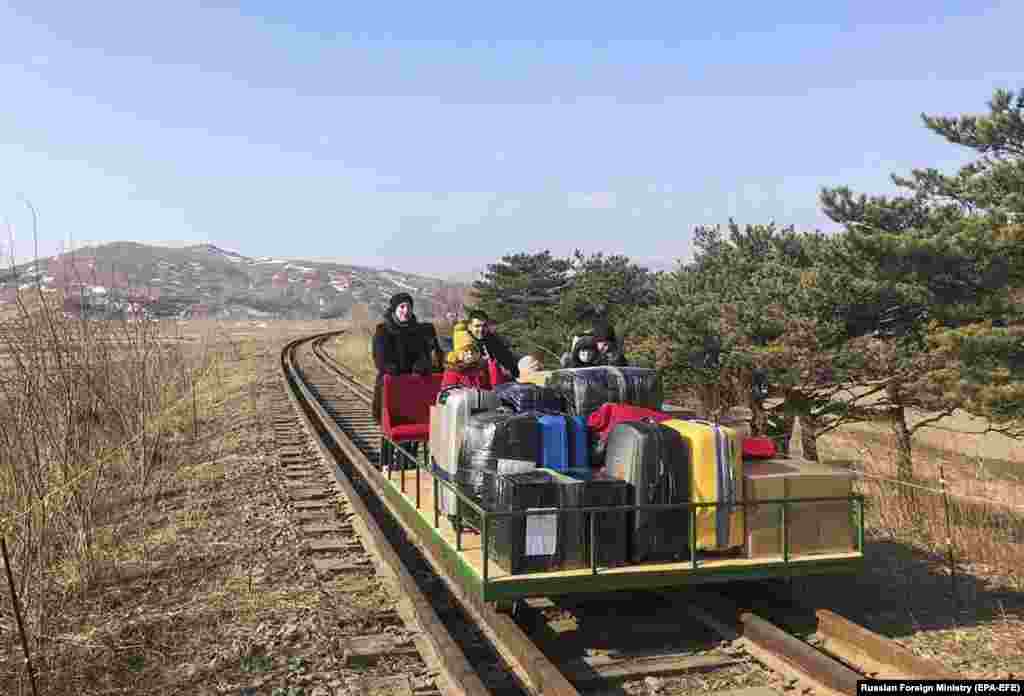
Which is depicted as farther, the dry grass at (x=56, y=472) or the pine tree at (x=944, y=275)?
the pine tree at (x=944, y=275)

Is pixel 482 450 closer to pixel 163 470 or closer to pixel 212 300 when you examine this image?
pixel 163 470

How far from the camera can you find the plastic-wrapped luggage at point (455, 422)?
265 inches

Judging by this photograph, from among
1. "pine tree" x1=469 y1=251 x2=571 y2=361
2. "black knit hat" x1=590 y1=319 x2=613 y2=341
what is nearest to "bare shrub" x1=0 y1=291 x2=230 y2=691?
"black knit hat" x1=590 y1=319 x2=613 y2=341

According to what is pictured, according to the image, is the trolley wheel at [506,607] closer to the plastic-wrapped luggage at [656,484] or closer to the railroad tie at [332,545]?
the plastic-wrapped luggage at [656,484]

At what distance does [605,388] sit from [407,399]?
11.1 ft

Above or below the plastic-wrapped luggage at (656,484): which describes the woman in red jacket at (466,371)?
above

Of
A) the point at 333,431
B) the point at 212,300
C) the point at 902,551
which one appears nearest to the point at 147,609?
the point at 902,551

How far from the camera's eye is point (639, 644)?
18.6 feet

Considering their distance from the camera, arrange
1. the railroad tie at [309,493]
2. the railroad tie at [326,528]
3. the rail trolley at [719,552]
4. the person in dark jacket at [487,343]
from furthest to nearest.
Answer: the railroad tie at [309,493] → the person in dark jacket at [487,343] → the railroad tie at [326,528] → the rail trolley at [719,552]

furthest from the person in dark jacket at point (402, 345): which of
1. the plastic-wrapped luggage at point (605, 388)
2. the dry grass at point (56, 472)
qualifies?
the plastic-wrapped luggage at point (605, 388)

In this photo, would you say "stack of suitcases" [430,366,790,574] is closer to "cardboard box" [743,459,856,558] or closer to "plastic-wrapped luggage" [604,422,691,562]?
"plastic-wrapped luggage" [604,422,691,562]

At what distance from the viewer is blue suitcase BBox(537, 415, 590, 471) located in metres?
6.09

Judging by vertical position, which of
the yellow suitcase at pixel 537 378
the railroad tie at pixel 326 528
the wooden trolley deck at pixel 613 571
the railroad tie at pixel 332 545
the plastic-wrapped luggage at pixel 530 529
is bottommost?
the railroad tie at pixel 332 545

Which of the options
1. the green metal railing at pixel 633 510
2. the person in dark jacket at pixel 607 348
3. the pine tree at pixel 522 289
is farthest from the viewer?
the pine tree at pixel 522 289
